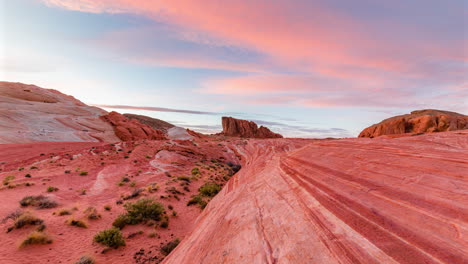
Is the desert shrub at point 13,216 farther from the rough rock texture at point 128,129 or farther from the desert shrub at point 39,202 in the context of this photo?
the rough rock texture at point 128,129

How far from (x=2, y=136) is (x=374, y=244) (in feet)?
164

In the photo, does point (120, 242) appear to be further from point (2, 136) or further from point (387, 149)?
point (2, 136)

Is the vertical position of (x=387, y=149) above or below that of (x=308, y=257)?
above

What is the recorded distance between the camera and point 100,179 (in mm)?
17734

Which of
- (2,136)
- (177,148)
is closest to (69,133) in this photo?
(2,136)

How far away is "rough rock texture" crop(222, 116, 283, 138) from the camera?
97.9 metres

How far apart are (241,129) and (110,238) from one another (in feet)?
299

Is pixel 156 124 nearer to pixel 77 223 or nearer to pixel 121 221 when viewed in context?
pixel 77 223

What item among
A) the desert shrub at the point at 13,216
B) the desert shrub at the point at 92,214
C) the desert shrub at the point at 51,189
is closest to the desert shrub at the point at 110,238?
the desert shrub at the point at 92,214

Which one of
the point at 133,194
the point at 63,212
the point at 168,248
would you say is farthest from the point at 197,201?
the point at 63,212

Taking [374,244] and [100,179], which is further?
[100,179]

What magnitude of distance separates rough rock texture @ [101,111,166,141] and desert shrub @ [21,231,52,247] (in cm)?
4517

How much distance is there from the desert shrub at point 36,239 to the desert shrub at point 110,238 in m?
1.63

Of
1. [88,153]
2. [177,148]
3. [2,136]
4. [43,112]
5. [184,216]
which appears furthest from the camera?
[43,112]
